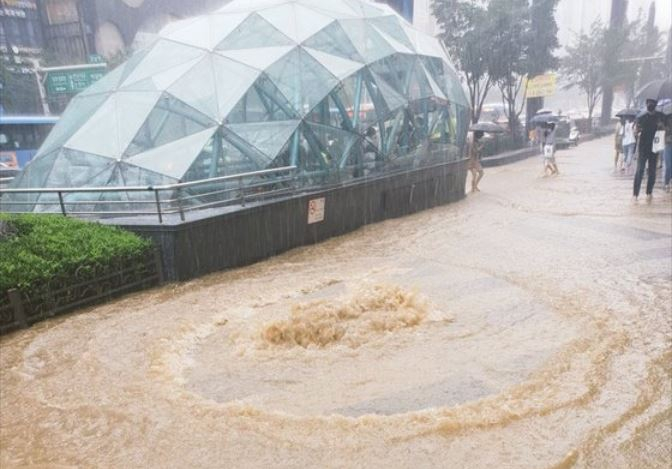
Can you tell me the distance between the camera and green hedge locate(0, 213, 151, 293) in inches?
234

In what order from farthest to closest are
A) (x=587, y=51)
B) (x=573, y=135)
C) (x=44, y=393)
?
(x=587, y=51) < (x=573, y=135) < (x=44, y=393)

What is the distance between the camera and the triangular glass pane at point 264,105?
10.0 meters

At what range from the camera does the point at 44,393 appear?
445cm

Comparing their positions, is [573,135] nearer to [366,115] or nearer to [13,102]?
[366,115]

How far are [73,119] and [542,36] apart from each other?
64.6 ft

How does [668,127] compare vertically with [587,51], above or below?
below

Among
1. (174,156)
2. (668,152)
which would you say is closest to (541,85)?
(668,152)

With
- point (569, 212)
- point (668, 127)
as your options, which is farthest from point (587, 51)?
point (569, 212)

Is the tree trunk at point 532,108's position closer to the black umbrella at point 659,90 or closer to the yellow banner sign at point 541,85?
the yellow banner sign at point 541,85

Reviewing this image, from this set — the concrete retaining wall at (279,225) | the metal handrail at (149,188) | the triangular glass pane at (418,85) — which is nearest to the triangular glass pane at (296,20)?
the triangular glass pane at (418,85)

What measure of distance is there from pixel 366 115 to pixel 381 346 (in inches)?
297

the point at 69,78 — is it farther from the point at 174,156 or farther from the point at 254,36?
the point at 174,156

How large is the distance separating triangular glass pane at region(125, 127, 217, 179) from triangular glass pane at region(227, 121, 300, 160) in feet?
1.94

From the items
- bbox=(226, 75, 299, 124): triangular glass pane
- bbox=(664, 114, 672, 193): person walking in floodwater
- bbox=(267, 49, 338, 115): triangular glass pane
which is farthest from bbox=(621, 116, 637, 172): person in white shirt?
bbox=(226, 75, 299, 124): triangular glass pane
